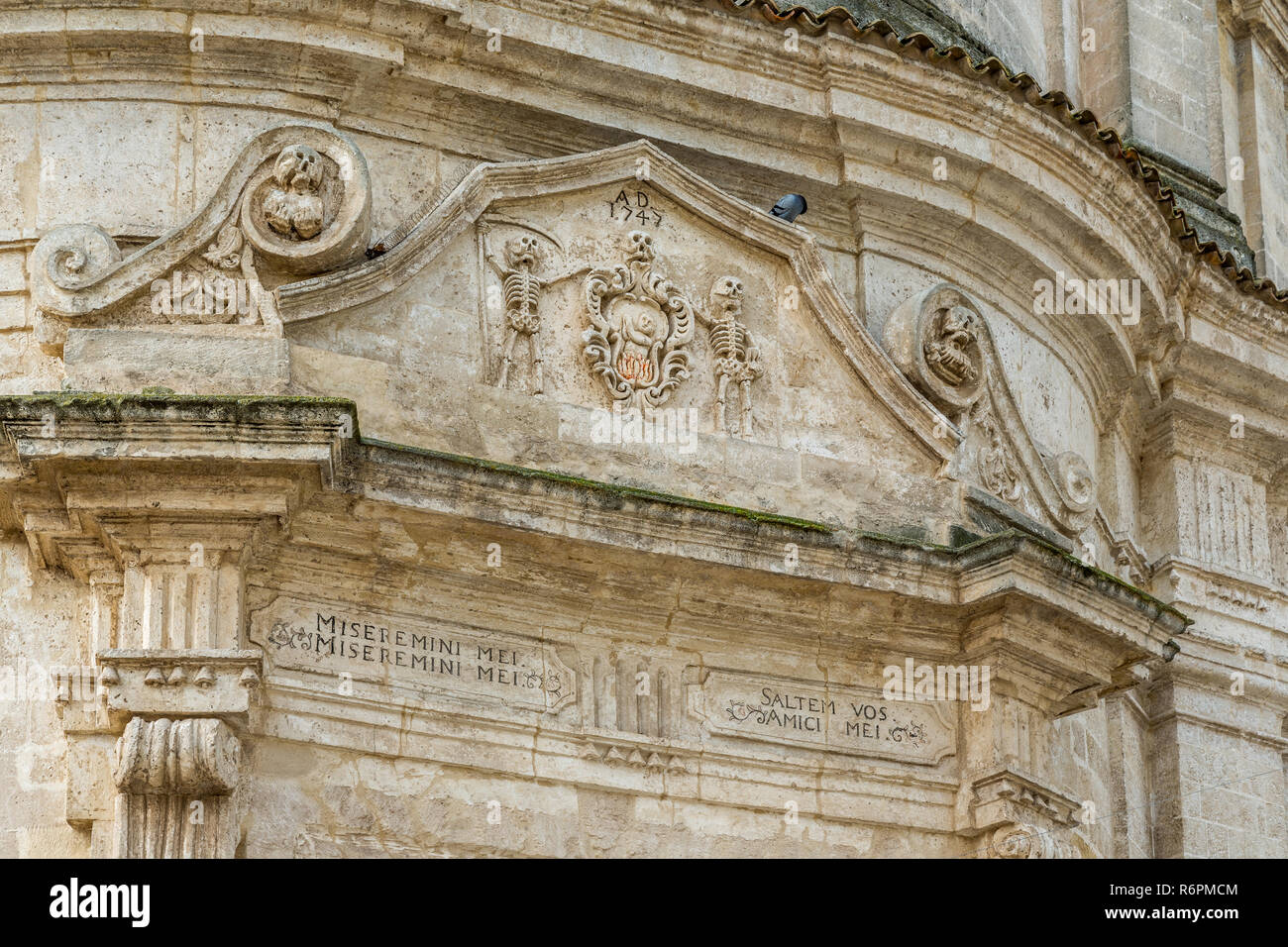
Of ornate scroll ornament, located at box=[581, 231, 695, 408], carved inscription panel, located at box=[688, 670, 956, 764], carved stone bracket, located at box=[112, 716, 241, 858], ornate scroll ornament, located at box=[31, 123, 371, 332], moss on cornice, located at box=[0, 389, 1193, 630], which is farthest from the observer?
ornate scroll ornament, located at box=[581, 231, 695, 408]

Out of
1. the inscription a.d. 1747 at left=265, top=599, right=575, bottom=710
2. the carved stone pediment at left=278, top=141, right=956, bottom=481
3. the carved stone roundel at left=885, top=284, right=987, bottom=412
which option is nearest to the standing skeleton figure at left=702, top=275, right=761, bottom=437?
the carved stone pediment at left=278, top=141, right=956, bottom=481

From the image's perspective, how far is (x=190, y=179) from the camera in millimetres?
10703

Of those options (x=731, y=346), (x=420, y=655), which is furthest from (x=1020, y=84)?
(x=420, y=655)

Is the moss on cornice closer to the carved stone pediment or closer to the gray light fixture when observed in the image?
the carved stone pediment

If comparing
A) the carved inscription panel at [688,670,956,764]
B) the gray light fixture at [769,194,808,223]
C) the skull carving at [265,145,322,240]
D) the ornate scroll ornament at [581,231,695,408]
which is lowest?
the carved inscription panel at [688,670,956,764]

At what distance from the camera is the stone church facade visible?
9.84 meters

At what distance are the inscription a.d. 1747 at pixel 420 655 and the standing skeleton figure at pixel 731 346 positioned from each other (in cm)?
134

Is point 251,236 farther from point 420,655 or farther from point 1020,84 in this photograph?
point 1020,84

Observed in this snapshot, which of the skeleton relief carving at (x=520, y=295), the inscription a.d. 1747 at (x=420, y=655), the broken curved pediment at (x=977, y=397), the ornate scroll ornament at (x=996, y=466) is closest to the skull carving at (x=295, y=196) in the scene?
the skeleton relief carving at (x=520, y=295)

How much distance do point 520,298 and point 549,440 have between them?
60 centimetres

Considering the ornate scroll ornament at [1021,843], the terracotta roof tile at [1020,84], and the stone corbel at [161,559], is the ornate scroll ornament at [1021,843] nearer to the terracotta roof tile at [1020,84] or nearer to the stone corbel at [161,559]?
the stone corbel at [161,559]

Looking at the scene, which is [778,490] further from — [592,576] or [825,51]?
[825,51]

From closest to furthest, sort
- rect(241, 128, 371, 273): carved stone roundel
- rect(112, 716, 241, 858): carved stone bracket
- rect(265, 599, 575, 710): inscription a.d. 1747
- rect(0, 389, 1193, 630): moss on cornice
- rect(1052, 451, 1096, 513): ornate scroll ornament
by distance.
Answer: rect(112, 716, 241, 858): carved stone bracket, rect(0, 389, 1193, 630): moss on cornice, rect(265, 599, 575, 710): inscription a.d. 1747, rect(241, 128, 371, 273): carved stone roundel, rect(1052, 451, 1096, 513): ornate scroll ornament

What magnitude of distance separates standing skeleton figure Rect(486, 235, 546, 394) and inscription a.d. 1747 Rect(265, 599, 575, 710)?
3.40 feet
